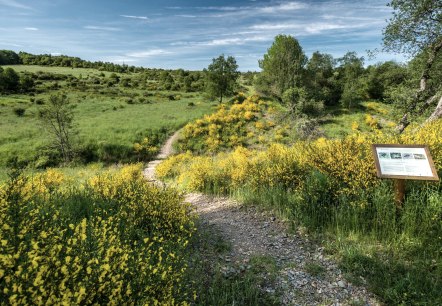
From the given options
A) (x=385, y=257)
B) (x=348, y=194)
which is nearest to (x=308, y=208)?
(x=348, y=194)

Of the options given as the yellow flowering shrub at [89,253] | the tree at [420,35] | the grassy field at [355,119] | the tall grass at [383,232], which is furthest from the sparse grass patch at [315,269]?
the grassy field at [355,119]

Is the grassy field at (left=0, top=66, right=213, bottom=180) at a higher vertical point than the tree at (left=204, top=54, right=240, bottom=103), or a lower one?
lower

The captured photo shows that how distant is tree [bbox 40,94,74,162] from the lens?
77.9 ft

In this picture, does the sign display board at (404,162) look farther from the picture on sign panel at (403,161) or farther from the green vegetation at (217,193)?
the green vegetation at (217,193)

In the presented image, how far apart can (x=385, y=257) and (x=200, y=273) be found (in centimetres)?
372

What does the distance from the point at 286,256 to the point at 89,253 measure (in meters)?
4.10

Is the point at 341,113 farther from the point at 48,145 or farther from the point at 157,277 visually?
the point at 157,277

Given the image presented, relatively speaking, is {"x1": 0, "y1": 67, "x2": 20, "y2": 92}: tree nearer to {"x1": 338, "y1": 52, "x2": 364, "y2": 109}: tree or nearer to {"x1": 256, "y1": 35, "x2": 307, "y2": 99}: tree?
{"x1": 256, "y1": 35, "x2": 307, "y2": 99}: tree

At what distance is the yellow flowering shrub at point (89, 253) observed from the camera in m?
2.85

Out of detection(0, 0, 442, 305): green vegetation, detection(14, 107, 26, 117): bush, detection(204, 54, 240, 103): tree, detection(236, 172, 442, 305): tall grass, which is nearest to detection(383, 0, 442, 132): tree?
detection(0, 0, 442, 305): green vegetation

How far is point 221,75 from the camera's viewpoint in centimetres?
3794

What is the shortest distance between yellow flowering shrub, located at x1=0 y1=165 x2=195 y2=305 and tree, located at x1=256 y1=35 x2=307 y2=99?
33.6 m

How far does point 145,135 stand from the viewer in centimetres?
2811

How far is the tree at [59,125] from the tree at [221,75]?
64.9 feet
